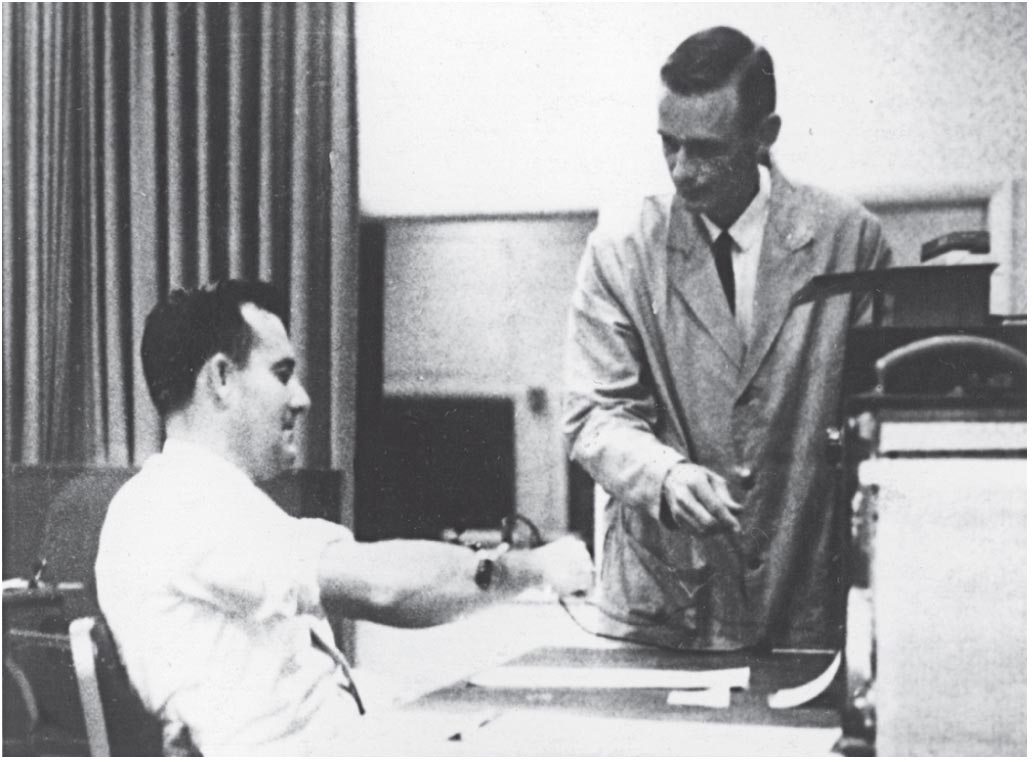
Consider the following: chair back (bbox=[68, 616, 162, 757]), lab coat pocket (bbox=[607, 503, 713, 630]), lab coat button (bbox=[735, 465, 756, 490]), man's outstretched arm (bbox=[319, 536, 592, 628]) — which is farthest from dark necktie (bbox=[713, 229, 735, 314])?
chair back (bbox=[68, 616, 162, 757])

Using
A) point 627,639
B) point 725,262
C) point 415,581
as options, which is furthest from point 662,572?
point 725,262

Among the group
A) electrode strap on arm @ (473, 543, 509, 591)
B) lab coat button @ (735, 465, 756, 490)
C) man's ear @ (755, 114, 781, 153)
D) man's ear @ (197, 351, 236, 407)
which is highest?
man's ear @ (755, 114, 781, 153)

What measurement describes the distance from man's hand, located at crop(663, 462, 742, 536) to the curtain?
82 centimetres

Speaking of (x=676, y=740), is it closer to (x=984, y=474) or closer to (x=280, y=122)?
(x=984, y=474)

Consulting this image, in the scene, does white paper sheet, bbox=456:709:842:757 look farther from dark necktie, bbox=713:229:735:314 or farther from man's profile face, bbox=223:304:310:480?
dark necktie, bbox=713:229:735:314

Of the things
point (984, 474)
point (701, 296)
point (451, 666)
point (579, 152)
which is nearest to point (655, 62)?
point (579, 152)

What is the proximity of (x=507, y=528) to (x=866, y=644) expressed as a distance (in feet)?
3.09

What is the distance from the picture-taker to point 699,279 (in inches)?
62.1

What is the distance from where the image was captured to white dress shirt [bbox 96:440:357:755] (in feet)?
4.27

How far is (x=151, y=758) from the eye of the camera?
50.4 inches

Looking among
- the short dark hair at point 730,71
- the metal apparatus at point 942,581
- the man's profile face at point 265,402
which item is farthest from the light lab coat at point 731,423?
the metal apparatus at point 942,581

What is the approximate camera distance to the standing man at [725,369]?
1522 mm

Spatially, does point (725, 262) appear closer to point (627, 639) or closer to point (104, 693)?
point (627, 639)

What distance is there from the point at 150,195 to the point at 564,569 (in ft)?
3.44
